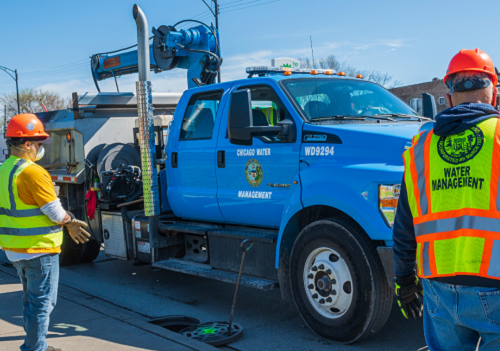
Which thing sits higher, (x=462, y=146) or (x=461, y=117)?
(x=461, y=117)

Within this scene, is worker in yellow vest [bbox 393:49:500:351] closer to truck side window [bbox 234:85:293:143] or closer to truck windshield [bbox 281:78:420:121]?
truck windshield [bbox 281:78:420:121]

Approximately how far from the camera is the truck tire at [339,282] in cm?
415

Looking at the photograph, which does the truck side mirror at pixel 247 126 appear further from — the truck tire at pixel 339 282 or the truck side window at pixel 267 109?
the truck tire at pixel 339 282

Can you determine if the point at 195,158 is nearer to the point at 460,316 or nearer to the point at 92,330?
the point at 92,330

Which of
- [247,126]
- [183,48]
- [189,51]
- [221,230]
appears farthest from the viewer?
[189,51]

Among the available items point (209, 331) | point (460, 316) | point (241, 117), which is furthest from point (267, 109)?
point (460, 316)

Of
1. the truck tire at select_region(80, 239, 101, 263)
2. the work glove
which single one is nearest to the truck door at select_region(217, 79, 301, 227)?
the work glove

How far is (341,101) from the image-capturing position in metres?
5.20

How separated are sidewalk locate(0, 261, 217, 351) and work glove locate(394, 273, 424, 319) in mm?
2140

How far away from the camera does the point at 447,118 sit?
6.80 feet

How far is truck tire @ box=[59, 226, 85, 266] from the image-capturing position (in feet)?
26.8

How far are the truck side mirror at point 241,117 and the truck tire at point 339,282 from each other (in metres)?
1.03

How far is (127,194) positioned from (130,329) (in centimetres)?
277

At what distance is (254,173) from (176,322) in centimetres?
166
